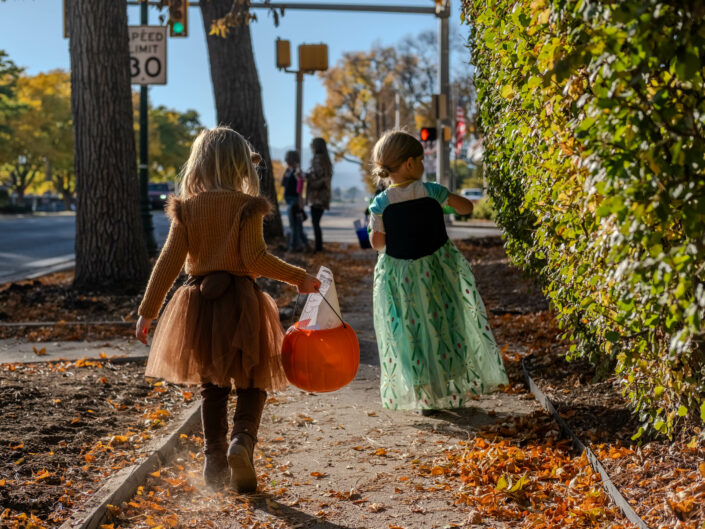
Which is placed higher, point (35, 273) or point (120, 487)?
point (120, 487)

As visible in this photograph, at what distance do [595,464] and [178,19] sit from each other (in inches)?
516

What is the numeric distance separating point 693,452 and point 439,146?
17785mm

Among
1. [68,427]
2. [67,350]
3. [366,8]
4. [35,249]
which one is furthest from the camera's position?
[35,249]

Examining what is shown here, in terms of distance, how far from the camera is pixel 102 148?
1027 centimetres

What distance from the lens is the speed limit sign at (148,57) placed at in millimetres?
15148

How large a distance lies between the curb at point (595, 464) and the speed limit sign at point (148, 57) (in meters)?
10.9

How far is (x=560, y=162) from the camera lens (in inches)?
165

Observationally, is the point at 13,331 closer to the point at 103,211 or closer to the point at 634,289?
the point at 103,211

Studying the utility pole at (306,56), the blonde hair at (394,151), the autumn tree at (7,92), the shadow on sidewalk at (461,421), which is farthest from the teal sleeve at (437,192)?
the autumn tree at (7,92)

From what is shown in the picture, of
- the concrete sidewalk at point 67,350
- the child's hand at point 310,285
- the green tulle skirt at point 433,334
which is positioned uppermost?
the child's hand at point 310,285

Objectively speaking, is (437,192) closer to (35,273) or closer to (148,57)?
(148,57)

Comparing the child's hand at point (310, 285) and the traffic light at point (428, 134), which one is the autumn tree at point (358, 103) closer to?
the traffic light at point (428, 134)

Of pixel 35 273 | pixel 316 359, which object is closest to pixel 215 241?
pixel 316 359

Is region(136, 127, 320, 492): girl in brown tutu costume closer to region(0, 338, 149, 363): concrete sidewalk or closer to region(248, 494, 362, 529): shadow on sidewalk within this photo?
region(248, 494, 362, 529): shadow on sidewalk
